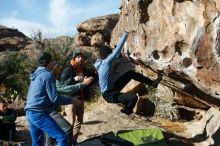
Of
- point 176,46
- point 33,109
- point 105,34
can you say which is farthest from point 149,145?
point 105,34

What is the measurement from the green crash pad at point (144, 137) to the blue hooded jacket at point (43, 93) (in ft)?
8.54

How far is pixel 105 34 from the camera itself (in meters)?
20.9

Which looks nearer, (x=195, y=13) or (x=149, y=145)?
(x=195, y=13)

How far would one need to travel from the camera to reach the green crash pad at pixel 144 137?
10.7 metres

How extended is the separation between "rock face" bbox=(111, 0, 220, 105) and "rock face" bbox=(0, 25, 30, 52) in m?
12.4

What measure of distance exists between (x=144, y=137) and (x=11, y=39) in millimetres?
13238

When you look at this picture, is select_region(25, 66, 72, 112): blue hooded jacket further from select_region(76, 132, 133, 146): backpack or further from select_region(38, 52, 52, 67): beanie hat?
select_region(76, 132, 133, 146): backpack

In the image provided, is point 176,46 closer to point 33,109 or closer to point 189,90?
point 189,90

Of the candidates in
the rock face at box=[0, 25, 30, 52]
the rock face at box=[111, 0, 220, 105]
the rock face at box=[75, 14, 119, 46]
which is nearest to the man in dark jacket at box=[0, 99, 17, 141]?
the rock face at box=[111, 0, 220, 105]

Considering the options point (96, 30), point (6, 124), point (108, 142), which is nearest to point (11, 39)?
point (96, 30)

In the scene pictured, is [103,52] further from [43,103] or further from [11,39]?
[11,39]

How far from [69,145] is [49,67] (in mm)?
1212

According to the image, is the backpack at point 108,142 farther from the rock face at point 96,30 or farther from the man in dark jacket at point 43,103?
the rock face at point 96,30

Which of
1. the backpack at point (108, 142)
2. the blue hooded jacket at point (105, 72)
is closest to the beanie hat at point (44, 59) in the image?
the blue hooded jacket at point (105, 72)
